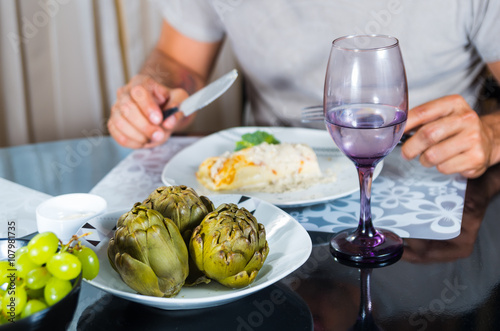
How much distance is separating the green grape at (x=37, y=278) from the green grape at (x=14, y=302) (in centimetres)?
2

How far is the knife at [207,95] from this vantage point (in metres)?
1.19

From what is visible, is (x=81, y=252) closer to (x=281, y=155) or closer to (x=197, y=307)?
(x=197, y=307)

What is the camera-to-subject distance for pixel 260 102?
1.89 metres

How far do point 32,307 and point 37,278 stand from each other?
0.12 ft

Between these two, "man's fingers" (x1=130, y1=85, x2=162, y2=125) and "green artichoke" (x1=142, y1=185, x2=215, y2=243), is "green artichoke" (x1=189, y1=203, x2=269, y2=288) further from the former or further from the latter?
"man's fingers" (x1=130, y1=85, x2=162, y2=125)

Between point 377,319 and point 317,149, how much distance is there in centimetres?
68

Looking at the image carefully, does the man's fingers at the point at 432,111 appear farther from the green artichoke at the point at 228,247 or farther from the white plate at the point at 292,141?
the green artichoke at the point at 228,247

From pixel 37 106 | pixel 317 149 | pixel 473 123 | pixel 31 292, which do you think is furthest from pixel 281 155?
pixel 37 106

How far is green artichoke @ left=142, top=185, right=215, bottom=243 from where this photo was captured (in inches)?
28.4

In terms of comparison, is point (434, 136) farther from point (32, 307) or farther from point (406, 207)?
point (32, 307)

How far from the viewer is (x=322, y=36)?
1587 mm

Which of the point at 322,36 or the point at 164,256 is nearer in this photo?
the point at 164,256

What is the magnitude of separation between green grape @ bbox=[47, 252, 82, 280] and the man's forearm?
1.23 metres

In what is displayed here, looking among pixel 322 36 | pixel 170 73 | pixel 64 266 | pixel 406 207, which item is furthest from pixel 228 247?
pixel 170 73
